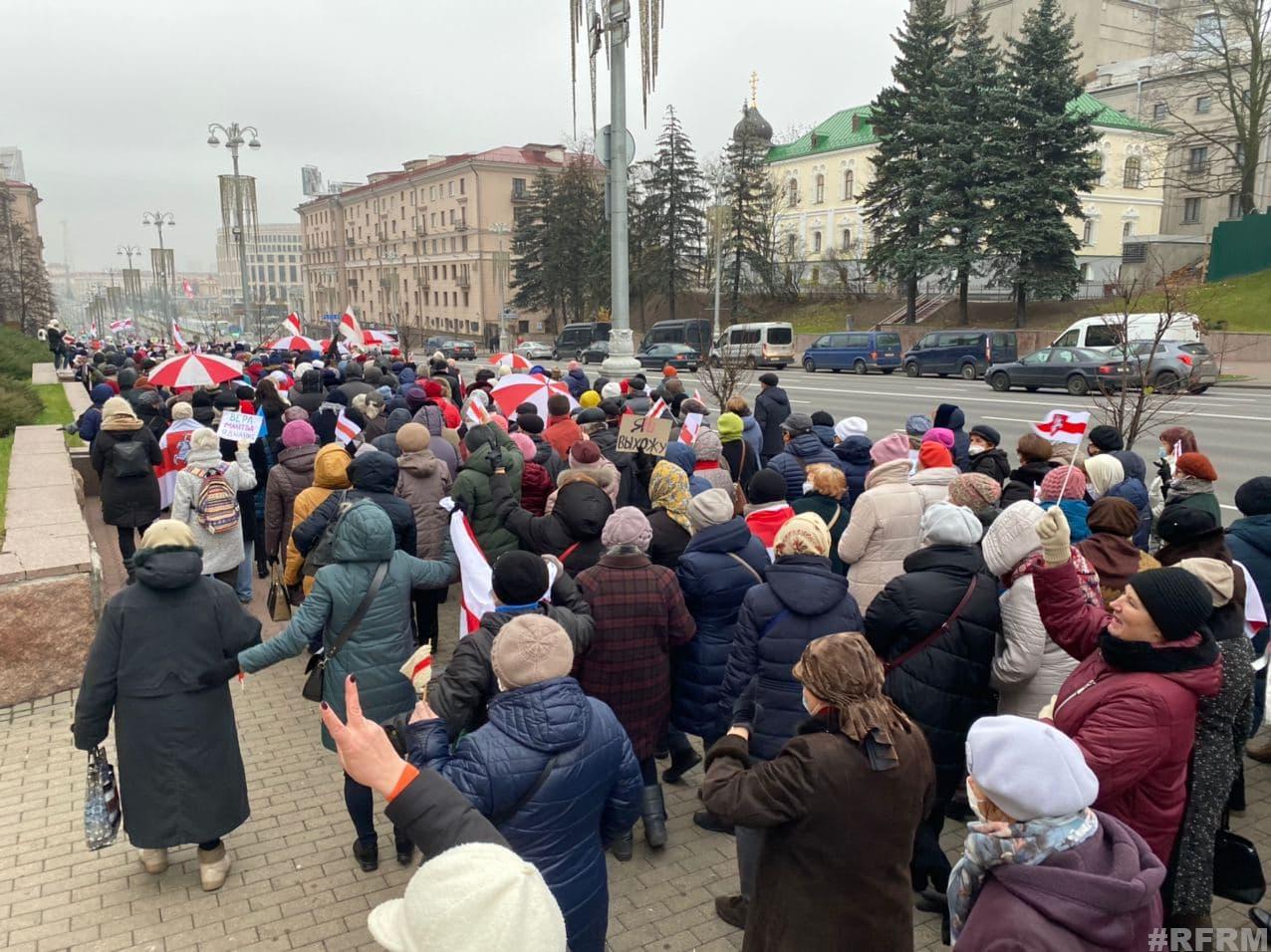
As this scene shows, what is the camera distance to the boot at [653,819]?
4.59 m

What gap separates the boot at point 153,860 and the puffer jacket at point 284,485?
2.88 m

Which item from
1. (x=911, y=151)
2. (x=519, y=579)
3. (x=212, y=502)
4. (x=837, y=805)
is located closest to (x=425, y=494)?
(x=212, y=502)

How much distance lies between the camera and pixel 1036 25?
35094 mm

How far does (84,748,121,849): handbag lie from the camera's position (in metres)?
4.05

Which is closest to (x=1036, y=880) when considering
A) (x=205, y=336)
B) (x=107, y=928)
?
(x=107, y=928)

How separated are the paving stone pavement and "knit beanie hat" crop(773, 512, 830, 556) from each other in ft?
5.81

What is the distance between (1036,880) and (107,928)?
406 cm

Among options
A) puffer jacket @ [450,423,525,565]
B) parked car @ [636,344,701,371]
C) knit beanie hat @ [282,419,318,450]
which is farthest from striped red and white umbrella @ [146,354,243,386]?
parked car @ [636,344,701,371]

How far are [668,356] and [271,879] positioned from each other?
35809mm

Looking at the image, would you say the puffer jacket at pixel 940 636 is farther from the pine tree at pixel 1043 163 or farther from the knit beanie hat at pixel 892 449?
the pine tree at pixel 1043 163

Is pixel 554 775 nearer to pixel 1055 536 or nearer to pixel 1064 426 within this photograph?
pixel 1055 536

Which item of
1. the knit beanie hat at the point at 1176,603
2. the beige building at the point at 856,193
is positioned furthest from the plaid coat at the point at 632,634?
the beige building at the point at 856,193

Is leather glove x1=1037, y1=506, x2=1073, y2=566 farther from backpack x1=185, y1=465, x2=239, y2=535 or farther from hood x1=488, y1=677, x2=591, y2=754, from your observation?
backpack x1=185, y1=465, x2=239, y2=535

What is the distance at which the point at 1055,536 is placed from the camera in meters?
3.49
